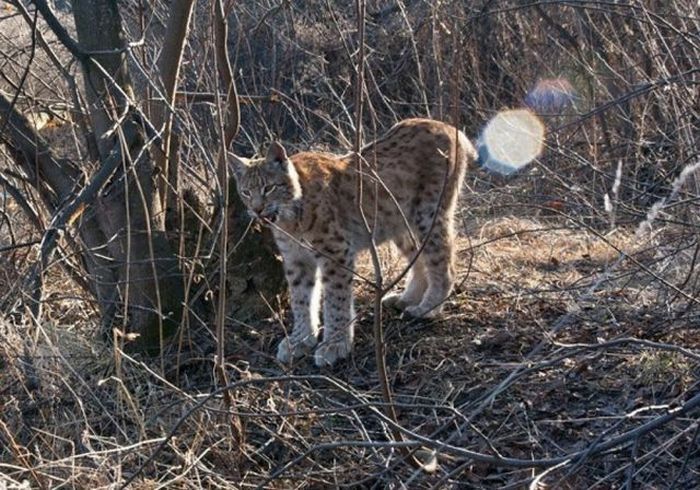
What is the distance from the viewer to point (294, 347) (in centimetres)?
570

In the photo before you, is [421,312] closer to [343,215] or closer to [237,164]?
[343,215]

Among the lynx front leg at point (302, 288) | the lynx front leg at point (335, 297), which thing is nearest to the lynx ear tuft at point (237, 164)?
the lynx front leg at point (302, 288)

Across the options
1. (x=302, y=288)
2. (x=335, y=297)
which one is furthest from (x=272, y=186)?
(x=335, y=297)

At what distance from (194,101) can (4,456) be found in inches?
89.7

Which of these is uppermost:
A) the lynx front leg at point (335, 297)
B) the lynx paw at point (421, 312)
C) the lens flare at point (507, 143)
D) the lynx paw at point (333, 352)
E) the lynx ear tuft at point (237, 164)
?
the lynx ear tuft at point (237, 164)

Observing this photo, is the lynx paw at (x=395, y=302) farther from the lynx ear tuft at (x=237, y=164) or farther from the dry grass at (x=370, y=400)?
the lynx ear tuft at (x=237, y=164)

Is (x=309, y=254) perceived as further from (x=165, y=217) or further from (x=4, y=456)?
(x=4, y=456)

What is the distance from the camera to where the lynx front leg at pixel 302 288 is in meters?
6.02

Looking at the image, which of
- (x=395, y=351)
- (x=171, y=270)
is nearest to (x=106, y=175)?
(x=171, y=270)

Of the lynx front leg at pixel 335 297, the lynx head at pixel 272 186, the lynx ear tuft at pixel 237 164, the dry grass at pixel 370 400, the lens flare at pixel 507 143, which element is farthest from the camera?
the lens flare at pixel 507 143

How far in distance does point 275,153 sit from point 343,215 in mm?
554

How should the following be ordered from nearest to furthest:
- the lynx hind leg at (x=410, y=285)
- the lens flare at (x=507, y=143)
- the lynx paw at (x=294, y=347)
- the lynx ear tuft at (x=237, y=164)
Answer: the lynx paw at (x=294, y=347) → the lynx ear tuft at (x=237, y=164) → the lynx hind leg at (x=410, y=285) → the lens flare at (x=507, y=143)

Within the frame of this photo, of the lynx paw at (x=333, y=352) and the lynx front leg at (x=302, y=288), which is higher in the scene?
the lynx front leg at (x=302, y=288)

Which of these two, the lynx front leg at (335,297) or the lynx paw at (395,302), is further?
the lynx paw at (395,302)
